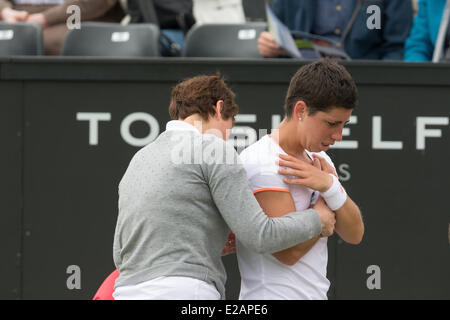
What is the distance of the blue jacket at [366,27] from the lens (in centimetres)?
491

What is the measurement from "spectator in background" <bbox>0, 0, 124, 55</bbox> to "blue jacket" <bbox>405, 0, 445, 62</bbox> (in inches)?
95.4

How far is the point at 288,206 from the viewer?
2441mm

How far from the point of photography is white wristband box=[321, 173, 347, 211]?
8.02 feet

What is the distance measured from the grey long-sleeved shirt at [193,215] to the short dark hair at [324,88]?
0.30m

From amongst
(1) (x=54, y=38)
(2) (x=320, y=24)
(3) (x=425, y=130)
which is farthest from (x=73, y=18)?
(3) (x=425, y=130)

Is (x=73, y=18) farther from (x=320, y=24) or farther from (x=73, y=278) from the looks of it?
(x=73, y=278)

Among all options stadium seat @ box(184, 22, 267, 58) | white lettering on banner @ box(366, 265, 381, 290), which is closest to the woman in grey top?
white lettering on banner @ box(366, 265, 381, 290)

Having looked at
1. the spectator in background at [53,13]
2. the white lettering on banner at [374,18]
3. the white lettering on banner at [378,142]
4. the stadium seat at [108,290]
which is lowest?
the stadium seat at [108,290]

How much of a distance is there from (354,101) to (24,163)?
2.42 m

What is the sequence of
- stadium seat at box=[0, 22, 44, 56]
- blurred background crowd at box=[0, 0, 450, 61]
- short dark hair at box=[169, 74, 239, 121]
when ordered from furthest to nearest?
stadium seat at box=[0, 22, 44, 56]
blurred background crowd at box=[0, 0, 450, 61]
short dark hair at box=[169, 74, 239, 121]

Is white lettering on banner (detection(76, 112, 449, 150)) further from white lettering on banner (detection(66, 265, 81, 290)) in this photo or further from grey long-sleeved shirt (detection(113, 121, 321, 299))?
grey long-sleeved shirt (detection(113, 121, 321, 299))

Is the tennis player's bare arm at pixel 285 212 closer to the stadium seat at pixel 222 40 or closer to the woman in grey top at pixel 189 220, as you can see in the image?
the woman in grey top at pixel 189 220

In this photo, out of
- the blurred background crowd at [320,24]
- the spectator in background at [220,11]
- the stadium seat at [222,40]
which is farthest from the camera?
the spectator in background at [220,11]

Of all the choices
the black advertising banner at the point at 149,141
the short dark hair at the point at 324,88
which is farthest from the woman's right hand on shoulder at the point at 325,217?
the black advertising banner at the point at 149,141
